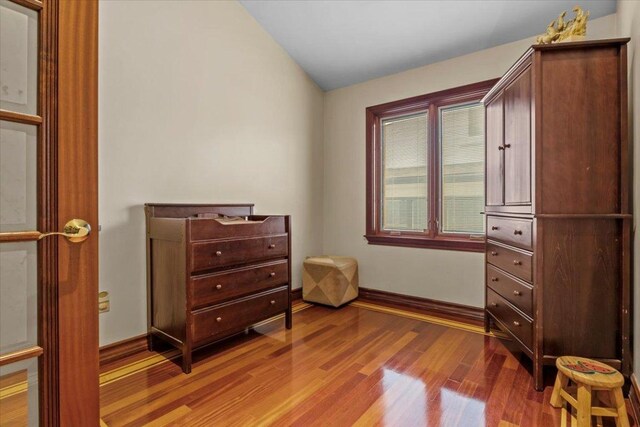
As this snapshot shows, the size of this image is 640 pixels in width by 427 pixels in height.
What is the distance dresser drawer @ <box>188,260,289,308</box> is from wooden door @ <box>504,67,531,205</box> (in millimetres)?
1694

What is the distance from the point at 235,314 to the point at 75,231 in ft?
5.18

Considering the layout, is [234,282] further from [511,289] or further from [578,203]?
[578,203]

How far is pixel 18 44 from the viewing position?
79 centimetres

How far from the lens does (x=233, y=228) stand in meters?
2.27

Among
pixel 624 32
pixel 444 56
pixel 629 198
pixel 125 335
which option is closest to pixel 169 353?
pixel 125 335

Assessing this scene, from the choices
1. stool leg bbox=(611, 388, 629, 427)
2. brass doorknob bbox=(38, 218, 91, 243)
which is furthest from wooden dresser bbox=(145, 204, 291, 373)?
stool leg bbox=(611, 388, 629, 427)

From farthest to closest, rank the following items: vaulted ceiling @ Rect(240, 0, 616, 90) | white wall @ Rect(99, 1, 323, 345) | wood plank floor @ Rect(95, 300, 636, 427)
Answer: vaulted ceiling @ Rect(240, 0, 616, 90)
white wall @ Rect(99, 1, 323, 345)
wood plank floor @ Rect(95, 300, 636, 427)

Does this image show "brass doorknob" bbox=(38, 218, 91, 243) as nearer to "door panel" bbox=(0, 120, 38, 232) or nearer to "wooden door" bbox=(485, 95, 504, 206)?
"door panel" bbox=(0, 120, 38, 232)

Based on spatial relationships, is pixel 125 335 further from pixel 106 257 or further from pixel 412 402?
pixel 412 402

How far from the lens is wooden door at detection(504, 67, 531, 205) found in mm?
1886

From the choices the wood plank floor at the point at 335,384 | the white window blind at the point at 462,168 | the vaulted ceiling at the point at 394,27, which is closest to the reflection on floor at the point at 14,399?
the wood plank floor at the point at 335,384

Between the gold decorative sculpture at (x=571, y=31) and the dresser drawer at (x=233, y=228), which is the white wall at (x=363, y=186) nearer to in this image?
the gold decorative sculpture at (x=571, y=31)

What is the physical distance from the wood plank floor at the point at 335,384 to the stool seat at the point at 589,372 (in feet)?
0.77

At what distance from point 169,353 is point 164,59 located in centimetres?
206
